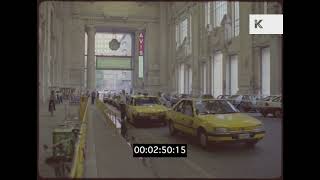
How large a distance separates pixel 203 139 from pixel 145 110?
406 centimetres

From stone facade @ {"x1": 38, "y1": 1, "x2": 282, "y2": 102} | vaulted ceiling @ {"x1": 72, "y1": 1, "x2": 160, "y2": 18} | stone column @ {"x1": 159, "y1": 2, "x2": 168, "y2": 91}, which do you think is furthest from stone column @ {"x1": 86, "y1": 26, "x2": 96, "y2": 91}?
vaulted ceiling @ {"x1": 72, "y1": 1, "x2": 160, "y2": 18}

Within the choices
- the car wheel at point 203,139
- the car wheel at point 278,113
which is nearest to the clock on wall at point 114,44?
the car wheel at point 203,139

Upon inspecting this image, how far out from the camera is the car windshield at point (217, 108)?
4.78 m

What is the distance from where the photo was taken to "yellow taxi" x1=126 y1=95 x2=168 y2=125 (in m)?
7.15

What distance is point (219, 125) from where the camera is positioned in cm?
459

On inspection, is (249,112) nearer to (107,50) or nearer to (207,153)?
(207,153)

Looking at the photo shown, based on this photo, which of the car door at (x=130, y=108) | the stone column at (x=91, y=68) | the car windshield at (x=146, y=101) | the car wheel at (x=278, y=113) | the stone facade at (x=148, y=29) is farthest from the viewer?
the car windshield at (x=146, y=101)

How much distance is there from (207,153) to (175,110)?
2.19 meters

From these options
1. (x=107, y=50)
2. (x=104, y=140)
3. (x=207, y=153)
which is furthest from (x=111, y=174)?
(x=107, y=50)

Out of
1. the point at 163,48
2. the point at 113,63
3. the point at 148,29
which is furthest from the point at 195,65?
the point at 113,63

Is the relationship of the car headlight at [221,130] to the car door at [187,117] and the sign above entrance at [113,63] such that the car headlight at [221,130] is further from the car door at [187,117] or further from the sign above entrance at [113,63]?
the sign above entrance at [113,63]
